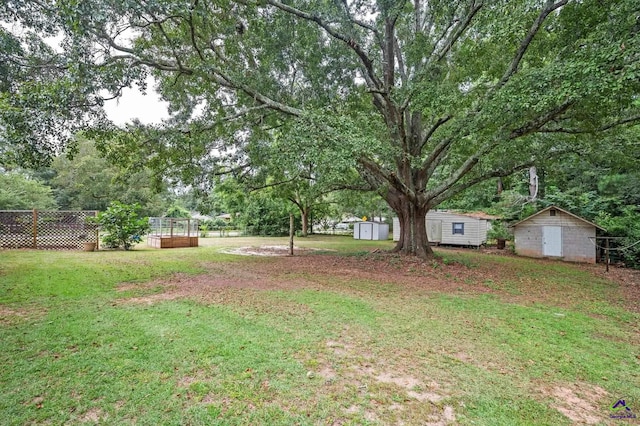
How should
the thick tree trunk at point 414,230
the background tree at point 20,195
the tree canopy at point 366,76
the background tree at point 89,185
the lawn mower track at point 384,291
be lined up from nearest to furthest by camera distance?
the lawn mower track at point 384,291
the tree canopy at point 366,76
the thick tree trunk at point 414,230
the background tree at point 20,195
the background tree at point 89,185

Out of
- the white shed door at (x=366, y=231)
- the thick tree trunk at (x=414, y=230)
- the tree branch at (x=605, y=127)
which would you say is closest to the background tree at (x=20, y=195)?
the white shed door at (x=366, y=231)

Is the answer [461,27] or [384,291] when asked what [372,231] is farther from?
[384,291]

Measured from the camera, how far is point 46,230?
12.8 metres

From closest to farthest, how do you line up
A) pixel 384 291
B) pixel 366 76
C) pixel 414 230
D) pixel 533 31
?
pixel 384 291
pixel 533 31
pixel 366 76
pixel 414 230

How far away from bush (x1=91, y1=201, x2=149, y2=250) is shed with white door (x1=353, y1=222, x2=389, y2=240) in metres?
14.5

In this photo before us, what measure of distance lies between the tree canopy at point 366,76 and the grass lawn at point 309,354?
A: 143 inches

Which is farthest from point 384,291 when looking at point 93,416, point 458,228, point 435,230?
point 435,230

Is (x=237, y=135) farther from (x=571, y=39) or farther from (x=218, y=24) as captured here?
(x=571, y=39)

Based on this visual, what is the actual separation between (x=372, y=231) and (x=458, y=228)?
6753 millimetres

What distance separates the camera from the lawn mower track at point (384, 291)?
2.55 metres

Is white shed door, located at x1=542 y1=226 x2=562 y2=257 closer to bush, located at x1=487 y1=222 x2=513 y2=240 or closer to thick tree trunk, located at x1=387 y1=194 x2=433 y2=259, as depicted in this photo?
bush, located at x1=487 y1=222 x2=513 y2=240

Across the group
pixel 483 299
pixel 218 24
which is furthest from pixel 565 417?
pixel 218 24

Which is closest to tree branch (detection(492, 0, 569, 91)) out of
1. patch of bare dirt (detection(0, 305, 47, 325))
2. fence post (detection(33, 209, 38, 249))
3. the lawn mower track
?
the lawn mower track

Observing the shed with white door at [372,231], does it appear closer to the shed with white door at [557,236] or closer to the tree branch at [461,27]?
the shed with white door at [557,236]
